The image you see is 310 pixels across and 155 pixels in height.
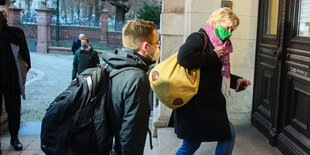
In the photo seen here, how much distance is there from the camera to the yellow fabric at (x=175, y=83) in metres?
2.77

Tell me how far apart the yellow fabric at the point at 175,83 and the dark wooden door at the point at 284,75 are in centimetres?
142

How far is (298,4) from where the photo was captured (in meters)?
3.69

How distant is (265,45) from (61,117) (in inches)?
134

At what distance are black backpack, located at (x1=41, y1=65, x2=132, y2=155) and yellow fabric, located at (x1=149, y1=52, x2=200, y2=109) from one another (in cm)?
83

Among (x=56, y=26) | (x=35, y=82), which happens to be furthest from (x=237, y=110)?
(x=56, y=26)

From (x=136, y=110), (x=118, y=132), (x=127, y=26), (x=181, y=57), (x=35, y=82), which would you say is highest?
(x=127, y=26)

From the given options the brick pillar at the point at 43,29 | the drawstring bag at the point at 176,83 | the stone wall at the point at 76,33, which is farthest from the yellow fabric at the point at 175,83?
the stone wall at the point at 76,33

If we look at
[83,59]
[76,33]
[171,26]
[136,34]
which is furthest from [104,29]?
[136,34]

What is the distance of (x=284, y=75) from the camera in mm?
3941

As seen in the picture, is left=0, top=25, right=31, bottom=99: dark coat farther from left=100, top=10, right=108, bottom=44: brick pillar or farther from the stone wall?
left=100, top=10, right=108, bottom=44: brick pillar

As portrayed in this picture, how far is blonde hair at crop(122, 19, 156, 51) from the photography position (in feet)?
7.19

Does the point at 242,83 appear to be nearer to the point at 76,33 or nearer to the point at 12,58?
the point at 12,58

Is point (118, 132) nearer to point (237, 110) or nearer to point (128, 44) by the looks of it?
point (128, 44)

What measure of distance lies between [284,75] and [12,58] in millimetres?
3518
